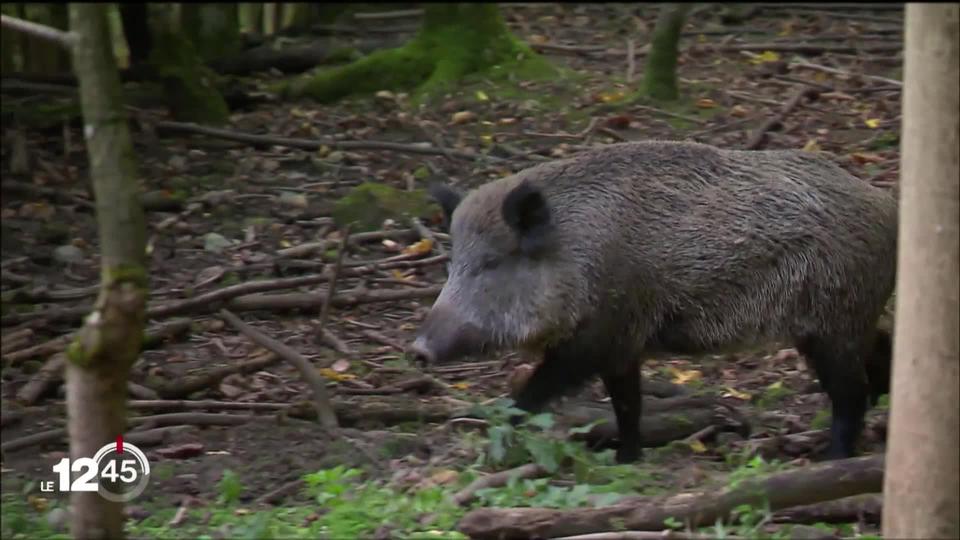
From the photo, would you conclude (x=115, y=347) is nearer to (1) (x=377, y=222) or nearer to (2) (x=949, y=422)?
(2) (x=949, y=422)

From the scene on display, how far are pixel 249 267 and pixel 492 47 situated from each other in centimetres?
507

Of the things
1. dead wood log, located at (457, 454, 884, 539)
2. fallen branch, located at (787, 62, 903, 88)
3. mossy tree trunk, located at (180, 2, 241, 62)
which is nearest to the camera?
dead wood log, located at (457, 454, 884, 539)

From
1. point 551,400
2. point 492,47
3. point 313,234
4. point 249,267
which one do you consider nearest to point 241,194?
point 313,234

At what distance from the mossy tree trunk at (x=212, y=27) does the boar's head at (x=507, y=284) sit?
9.65m

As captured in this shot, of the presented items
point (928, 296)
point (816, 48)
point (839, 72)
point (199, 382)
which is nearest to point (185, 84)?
point (199, 382)

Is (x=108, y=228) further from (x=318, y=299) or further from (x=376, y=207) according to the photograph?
(x=376, y=207)

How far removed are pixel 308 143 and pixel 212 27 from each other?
514 cm

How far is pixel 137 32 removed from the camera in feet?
46.8

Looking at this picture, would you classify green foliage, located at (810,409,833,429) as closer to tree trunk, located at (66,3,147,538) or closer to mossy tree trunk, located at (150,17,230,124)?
tree trunk, located at (66,3,147,538)

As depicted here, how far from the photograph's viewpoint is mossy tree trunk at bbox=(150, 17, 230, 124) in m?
11.6

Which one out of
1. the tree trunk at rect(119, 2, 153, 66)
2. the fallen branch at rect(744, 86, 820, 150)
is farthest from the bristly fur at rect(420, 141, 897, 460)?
the tree trunk at rect(119, 2, 153, 66)

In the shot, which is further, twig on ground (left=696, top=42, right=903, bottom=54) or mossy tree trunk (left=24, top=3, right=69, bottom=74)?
mossy tree trunk (left=24, top=3, right=69, bottom=74)

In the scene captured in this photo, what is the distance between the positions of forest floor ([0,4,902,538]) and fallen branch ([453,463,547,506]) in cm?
6

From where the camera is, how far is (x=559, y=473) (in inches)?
215
